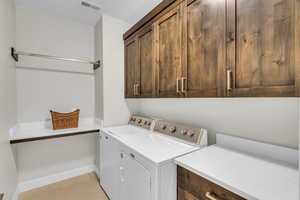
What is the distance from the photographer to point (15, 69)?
1.93 meters

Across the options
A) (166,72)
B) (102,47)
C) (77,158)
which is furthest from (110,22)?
(77,158)

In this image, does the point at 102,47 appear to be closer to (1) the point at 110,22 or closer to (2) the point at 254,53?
(1) the point at 110,22

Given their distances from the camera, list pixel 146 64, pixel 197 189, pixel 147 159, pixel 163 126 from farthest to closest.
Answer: pixel 146 64 < pixel 163 126 < pixel 147 159 < pixel 197 189

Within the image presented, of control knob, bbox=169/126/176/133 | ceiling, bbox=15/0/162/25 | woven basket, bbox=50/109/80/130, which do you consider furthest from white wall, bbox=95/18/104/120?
control knob, bbox=169/126/176/133

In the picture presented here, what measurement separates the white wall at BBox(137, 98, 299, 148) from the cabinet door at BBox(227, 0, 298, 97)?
363 mm

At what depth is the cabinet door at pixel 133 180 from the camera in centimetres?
109

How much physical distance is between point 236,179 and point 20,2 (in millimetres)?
3084

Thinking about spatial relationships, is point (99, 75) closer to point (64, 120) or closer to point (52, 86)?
point (52, 86)

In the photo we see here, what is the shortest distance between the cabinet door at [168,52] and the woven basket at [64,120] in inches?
55.8

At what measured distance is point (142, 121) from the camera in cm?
208

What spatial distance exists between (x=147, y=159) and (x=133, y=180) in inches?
13.6

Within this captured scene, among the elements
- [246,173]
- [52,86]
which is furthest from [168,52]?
[52,86]

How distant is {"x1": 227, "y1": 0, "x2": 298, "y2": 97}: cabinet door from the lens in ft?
2.38

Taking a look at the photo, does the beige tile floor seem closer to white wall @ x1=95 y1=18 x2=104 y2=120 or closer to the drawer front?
white wall @ x1=95 y1=18 x2=104 y2=120
